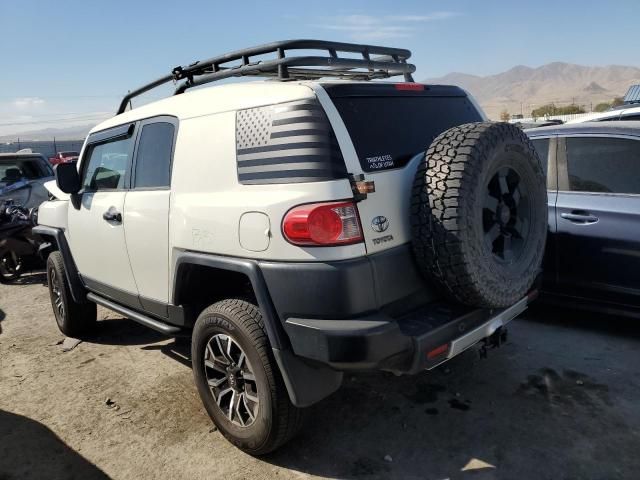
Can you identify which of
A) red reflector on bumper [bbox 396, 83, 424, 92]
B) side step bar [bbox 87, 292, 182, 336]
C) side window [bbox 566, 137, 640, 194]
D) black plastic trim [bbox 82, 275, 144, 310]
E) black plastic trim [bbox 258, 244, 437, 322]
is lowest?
side step bar [bbox 87, 292, 182, 336]

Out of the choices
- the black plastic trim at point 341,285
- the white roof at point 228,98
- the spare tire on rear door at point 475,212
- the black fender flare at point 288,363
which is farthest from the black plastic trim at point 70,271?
the spare tire on rear door at point 475,212

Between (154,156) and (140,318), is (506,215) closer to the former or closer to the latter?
(154,156)

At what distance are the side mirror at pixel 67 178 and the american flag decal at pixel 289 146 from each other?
2.27 metres

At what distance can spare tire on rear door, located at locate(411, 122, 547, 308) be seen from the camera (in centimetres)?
248

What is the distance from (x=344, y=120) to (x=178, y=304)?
1558 mm

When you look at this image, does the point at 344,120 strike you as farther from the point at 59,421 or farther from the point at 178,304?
the point at 59,421

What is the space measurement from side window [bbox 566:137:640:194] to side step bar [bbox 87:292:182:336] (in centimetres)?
328

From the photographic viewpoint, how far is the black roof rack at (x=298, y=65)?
2.96 metres

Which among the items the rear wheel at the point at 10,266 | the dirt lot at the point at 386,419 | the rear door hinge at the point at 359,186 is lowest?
the dirt lot at the point at 386,419

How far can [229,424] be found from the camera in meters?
3.00

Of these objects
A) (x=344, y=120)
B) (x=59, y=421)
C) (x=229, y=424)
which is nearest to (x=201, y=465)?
(x=229, y=424)

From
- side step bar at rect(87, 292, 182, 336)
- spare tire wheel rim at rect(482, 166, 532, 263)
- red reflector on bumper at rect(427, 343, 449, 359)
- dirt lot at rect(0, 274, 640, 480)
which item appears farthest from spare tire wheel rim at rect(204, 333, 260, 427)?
spare tire wheel rim at rect(482, 166, 532, 263)

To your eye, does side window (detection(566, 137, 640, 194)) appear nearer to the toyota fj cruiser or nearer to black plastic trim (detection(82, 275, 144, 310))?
the toyota fj cruiser

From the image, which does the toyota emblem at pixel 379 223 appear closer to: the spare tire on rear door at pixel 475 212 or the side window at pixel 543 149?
the spare tire on rear door at pixel 475 212
